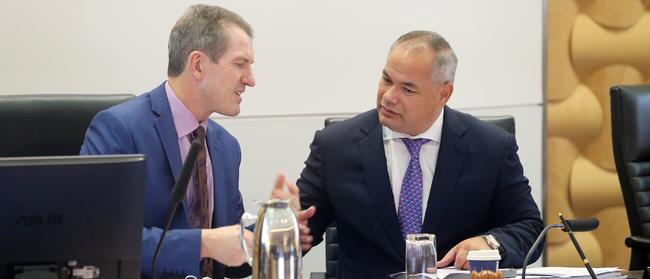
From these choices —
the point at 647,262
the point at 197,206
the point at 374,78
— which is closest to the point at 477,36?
the point at 374,78

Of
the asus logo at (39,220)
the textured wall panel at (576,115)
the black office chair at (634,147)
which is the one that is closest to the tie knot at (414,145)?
the black office chair at (634,147)

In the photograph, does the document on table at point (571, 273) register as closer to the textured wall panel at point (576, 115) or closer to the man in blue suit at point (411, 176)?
the man in blue suit at point (411, 176)

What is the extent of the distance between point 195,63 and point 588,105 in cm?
216

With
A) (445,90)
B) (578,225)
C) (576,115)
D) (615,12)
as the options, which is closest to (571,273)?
(578,225)

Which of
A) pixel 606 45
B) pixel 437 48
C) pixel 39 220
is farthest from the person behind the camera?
pixel 606 45

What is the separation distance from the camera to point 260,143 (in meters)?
4.19

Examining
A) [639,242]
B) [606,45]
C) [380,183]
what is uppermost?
[606,45]

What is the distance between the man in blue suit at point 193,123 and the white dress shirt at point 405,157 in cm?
50

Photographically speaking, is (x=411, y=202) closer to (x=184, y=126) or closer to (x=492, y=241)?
(x=492, y=241)

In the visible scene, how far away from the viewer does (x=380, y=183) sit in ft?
10.2

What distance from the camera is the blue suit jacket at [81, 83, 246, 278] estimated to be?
254 centimetres

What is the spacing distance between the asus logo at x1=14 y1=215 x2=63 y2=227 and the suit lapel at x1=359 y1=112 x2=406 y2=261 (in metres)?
1.44

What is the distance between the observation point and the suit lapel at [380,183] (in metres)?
3.07

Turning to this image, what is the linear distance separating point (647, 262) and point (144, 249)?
1768 mm
